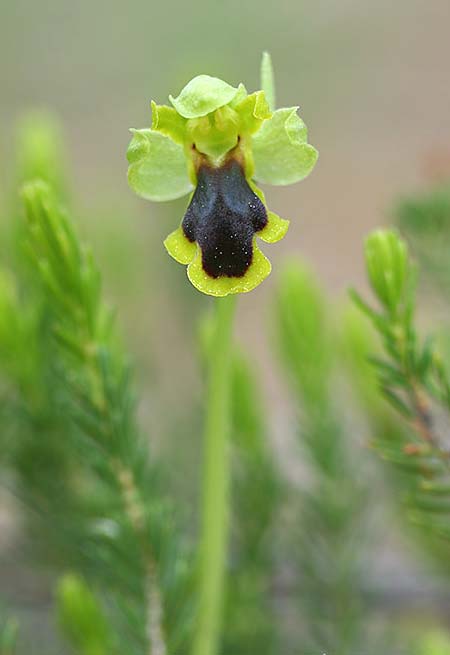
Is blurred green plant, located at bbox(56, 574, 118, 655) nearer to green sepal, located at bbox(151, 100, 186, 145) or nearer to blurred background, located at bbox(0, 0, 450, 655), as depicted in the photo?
green sepal, located at bbox(151, 100, 186, 145)

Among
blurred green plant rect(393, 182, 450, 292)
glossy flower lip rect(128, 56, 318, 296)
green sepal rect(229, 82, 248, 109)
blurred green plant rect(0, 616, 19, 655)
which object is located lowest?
blurred green plant rect(0, 616, 19, 655)

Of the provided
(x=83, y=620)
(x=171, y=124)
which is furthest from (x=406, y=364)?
(x=83, y=620)

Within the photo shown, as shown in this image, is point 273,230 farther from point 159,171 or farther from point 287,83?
point 287,83

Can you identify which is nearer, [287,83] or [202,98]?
[202,98]

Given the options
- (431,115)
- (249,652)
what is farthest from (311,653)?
(431,115)

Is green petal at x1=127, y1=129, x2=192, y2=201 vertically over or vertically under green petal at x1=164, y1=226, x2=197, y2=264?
over

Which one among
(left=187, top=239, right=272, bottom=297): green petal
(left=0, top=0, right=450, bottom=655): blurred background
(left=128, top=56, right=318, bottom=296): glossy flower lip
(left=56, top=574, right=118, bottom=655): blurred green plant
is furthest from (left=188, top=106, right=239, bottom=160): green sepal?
(left=0, top=0, right=450, bottom=655): blurred background
